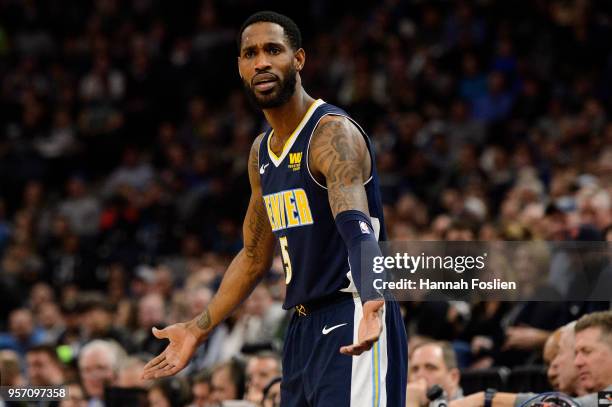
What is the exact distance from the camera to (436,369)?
668 cm

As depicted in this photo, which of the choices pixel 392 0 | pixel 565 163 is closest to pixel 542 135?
pixel 565 163

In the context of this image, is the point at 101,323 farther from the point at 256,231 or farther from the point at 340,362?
the point at 340,362

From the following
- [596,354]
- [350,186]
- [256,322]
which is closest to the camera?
[350,186]

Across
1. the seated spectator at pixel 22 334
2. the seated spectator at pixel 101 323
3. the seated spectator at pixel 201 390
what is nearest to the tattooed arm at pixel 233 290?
the seated spectator at pixel 201 390

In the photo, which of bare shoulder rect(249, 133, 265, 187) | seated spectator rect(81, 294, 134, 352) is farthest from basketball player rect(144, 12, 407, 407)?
seated spectator rect(81, 294, 134, 352)

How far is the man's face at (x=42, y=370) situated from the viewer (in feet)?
28.9

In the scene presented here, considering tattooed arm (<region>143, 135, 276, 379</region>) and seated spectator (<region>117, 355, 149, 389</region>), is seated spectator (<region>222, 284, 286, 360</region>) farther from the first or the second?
tattooed arm (<region>143, 135, 276, 379</region>)

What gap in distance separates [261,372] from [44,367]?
238 centimetres

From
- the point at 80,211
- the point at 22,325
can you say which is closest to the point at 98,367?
the point at 22,325

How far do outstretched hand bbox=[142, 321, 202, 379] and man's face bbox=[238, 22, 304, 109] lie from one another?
110 cm

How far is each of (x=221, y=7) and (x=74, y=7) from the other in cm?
267

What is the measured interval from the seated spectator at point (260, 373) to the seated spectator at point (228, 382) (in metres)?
0.13

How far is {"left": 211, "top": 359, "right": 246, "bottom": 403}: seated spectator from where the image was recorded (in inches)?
296

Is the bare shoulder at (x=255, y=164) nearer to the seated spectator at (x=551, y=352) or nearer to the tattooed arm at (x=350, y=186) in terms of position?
the tattooed arm at (x=350, y=186)
